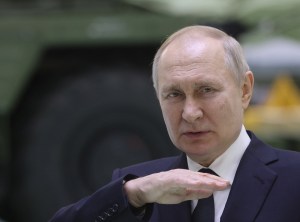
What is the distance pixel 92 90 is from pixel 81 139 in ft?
1.21

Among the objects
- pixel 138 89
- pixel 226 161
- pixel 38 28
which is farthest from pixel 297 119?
pixel 226 161

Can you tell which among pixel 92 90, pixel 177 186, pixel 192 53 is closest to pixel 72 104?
pixel 92 90

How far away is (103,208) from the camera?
2496 mm

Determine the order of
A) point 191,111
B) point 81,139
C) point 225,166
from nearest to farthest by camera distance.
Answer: point 191,111, point 225,166, point 81,139

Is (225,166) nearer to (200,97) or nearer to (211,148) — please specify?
(211,148)

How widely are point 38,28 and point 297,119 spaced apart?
6.49 feet

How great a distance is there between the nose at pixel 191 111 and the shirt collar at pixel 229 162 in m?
0.15

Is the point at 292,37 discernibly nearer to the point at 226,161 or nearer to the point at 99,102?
the point at 99,102

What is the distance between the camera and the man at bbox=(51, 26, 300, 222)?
2389mm

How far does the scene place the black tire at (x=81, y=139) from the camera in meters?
7.06

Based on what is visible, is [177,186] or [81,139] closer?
[177,186]

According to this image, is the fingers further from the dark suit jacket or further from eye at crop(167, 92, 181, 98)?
eye at crop(167, 92, 181, 98)

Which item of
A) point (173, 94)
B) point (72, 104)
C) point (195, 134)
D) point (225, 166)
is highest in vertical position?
point (173, 94)

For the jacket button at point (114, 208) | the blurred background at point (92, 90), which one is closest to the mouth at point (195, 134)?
the jacket button at point (114, 208)
